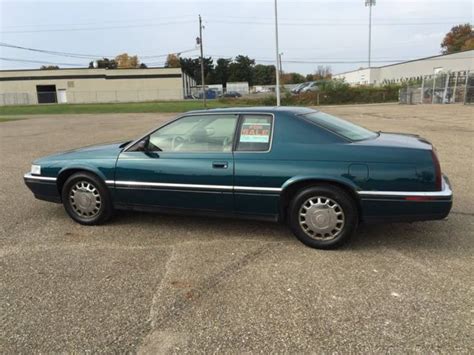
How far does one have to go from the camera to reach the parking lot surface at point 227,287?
2826 millimetres

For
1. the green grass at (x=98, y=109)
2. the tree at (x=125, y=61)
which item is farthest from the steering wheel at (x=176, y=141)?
the tree at (x=125, y=61)

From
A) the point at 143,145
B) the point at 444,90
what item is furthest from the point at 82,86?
the point at 143,145

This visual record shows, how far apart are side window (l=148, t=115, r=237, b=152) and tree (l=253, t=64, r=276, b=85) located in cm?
12274

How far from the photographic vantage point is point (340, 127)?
4.67m

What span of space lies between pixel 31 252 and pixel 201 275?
1.87 metres

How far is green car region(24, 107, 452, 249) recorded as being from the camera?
401 centimetres

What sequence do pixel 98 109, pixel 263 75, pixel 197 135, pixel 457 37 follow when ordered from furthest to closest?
1. pixel 263 75
2. pixel 457 37
3. pixel 98 109
4. pixel 197 135

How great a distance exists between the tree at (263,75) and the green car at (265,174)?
4834 inches

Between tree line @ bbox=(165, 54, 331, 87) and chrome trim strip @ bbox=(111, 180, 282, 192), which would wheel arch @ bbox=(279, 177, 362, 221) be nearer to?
chrome trim strip @ bbox=(111, 180, 282, 192)

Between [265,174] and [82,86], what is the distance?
2892 inches

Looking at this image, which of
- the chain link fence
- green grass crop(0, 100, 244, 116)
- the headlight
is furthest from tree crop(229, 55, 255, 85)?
the headlight

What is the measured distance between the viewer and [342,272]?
3.76 m

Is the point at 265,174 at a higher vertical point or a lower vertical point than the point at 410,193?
higher

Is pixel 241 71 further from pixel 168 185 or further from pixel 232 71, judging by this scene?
pixel 168 185
